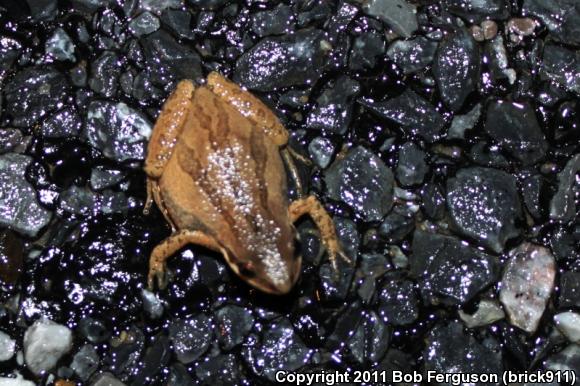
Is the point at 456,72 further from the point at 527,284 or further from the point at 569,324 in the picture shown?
the point at 569,324

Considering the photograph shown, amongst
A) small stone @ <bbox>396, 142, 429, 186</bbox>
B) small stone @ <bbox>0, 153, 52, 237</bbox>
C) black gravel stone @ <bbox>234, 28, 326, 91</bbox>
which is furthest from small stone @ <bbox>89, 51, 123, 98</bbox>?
small stone @ <bbox>396, 142, 429, 186</bbox>

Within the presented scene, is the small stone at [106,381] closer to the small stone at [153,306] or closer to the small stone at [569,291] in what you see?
the small stone at [153,306]

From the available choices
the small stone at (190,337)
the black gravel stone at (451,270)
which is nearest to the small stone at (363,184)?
the black gravel stone at (451,270)

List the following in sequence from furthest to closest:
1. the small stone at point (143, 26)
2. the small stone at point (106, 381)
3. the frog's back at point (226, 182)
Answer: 1. the small stone at point (143, 26)
2. the small stone at point (106, 381)
3. the frog's back at point (226, 182)

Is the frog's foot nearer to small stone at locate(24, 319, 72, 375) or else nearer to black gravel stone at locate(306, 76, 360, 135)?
small stone at locate(24, 319, 72, 375)

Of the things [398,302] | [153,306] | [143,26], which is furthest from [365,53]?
[153,306]
